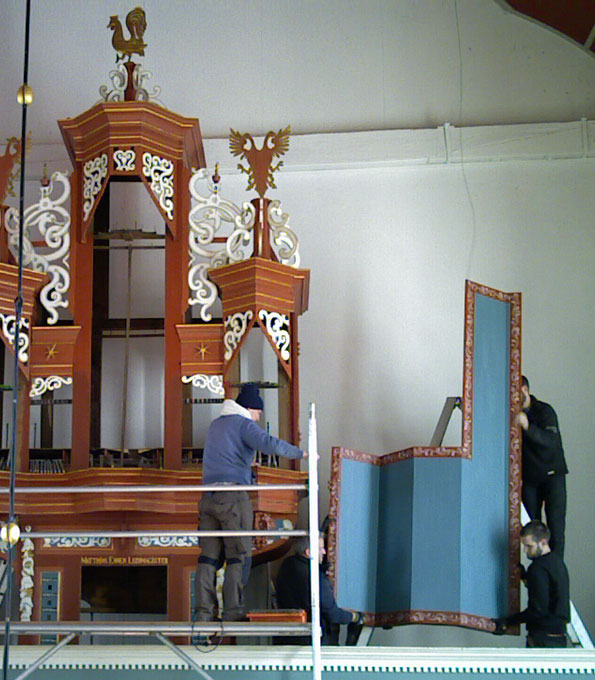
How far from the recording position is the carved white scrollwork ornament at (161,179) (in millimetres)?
8367

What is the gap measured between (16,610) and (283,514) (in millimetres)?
1888

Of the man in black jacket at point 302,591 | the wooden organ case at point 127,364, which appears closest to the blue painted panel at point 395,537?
the man in black jacket at point 302,591

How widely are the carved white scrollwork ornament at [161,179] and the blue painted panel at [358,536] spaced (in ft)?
7.27

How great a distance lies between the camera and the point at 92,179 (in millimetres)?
8461

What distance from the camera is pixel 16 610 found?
26.5 feet

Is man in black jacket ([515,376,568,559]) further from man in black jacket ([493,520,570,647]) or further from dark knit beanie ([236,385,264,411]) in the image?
dark knit beanie ([236,385,264,411])

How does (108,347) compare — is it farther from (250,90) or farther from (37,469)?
(250,90)

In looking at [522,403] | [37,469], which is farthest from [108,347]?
[522,403]

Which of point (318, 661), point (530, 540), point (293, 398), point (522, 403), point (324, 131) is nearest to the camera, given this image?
point (318, 661)

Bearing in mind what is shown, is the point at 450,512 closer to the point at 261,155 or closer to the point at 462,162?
the point at 261,155

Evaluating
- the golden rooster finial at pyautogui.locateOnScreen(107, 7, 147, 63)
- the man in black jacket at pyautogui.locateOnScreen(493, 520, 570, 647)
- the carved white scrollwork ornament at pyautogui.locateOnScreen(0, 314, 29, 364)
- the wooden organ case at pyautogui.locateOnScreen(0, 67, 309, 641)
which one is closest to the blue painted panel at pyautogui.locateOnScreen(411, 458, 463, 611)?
the man in black jacket at pyautogui.locateOnScreen(493, 520, 570, 647)

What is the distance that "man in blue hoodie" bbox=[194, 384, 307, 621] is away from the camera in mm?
6664

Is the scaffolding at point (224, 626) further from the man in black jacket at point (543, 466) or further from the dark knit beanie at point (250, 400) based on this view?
the man in black jacket at point (543, 466)

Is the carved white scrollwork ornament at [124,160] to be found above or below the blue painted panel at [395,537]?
above
